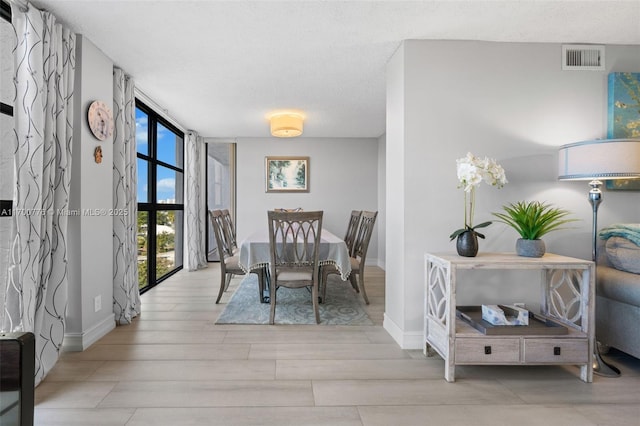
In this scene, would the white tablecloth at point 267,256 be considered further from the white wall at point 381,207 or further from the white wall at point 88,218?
the white wall at point 381,207

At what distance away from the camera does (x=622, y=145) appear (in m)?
1.95

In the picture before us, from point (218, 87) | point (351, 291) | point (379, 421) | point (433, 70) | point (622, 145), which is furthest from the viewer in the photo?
point (351, 291)

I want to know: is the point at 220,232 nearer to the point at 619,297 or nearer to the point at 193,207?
the point at 193,207

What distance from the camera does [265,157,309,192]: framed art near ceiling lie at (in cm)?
590

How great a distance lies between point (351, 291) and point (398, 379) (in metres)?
2.09

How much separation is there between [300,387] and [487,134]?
215cm

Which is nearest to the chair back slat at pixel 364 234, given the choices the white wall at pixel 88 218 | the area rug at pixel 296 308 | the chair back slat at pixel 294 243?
the area rug at pixel 296 308

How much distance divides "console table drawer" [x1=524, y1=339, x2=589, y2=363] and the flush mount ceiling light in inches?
128

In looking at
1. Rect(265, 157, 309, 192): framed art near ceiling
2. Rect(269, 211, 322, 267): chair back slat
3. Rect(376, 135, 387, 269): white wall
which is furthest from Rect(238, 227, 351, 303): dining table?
Rect(265, 157, 309, 192): framed art near ceiling

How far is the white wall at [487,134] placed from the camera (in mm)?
2426

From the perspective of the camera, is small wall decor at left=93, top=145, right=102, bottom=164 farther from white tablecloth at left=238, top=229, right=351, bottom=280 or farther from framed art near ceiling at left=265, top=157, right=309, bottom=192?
framed art near ceiling at left=265, top=157, right=309, bottom=192

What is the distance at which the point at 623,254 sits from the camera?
213 cm

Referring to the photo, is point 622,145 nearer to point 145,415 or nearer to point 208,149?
point 145,415

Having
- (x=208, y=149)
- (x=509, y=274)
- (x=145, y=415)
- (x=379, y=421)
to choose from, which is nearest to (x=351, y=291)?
(x=509, y=274)
